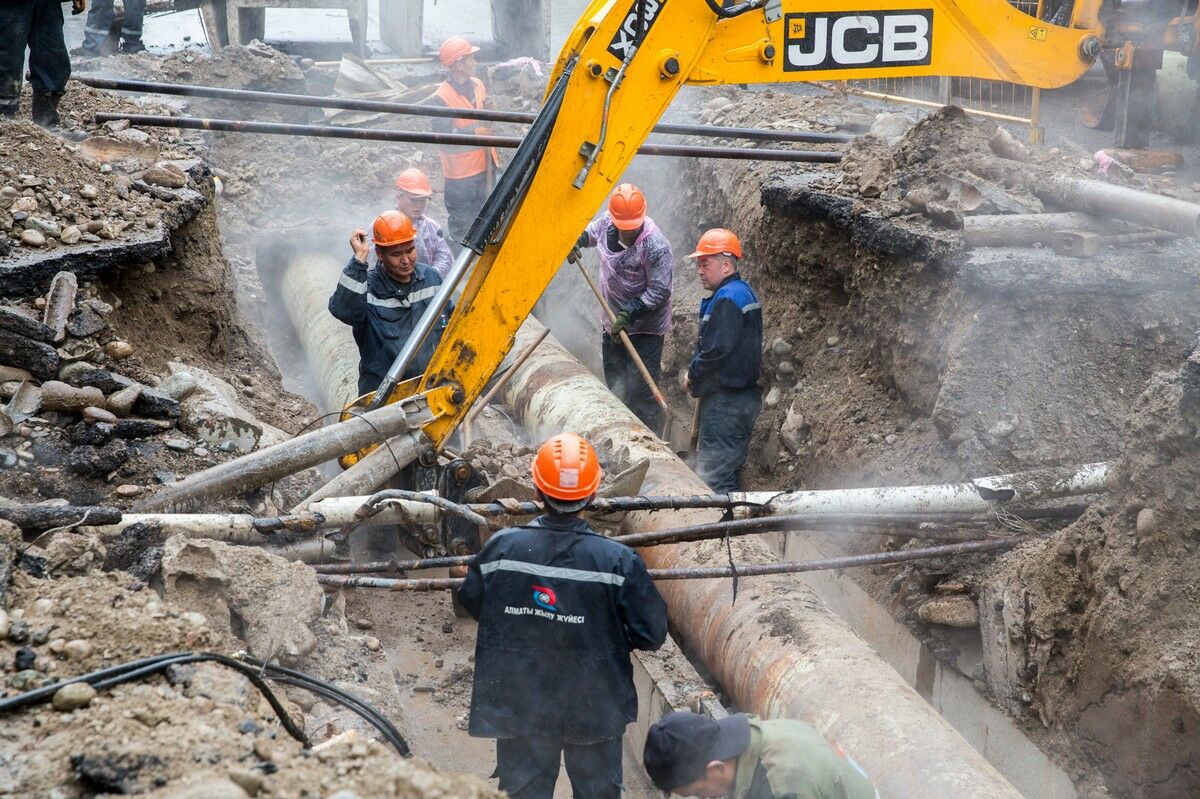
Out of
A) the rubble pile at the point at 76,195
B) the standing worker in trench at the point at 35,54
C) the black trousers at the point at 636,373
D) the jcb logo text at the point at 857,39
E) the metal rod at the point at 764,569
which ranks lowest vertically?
the black trousers at the point at 636,373

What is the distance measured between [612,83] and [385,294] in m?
2.00

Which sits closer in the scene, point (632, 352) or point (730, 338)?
point (730, 338)

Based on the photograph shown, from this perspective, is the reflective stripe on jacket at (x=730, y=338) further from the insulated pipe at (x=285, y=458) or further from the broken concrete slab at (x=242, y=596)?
the broken concrete slab at (x=242, y=596)

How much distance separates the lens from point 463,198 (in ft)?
36.1

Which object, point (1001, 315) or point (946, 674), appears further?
point (1001, 315)

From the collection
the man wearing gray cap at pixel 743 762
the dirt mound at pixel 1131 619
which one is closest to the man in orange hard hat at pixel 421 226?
the dirt mound at pixel 1131 619

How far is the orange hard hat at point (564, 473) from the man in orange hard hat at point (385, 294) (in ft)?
8.49

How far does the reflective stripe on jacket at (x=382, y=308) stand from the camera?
6.96m

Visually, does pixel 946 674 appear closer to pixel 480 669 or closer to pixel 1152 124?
pixel 480 669

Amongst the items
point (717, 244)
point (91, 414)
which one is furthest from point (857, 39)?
point (91, 414)

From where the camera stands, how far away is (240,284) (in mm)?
11195

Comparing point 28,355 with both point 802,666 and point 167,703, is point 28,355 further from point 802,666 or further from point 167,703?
point 802,666

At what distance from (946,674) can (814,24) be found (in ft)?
11.6

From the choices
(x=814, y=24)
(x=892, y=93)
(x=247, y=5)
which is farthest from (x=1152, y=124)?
(x=247, y=5)
